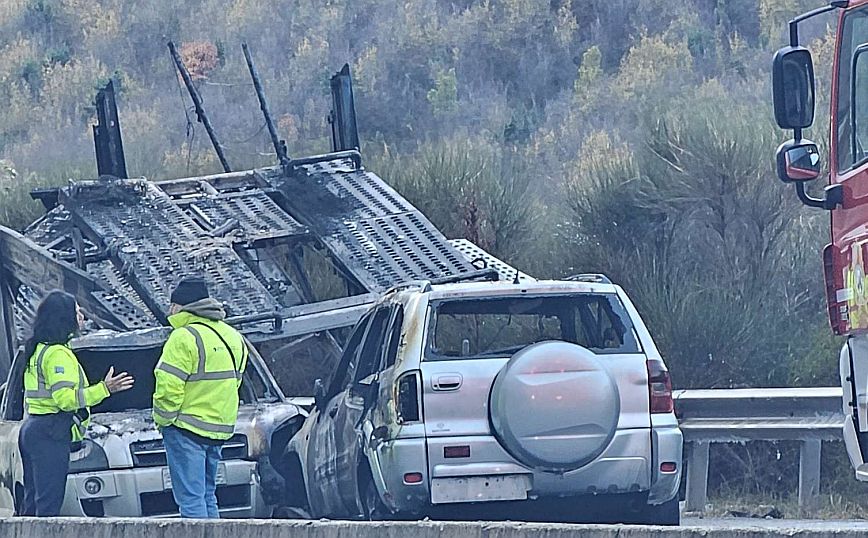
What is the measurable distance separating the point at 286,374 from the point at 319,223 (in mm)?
2249

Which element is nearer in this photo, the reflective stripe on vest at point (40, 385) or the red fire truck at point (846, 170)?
the red fire truck at point (846, 170)

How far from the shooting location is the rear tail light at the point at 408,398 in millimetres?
8211

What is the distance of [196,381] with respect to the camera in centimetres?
853

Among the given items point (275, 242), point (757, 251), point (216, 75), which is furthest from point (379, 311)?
point (216, 75)

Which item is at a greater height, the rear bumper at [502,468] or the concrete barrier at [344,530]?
the concrete barrier at [344,530]

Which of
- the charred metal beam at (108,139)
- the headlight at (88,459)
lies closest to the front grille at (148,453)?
the headlight at (88,459)

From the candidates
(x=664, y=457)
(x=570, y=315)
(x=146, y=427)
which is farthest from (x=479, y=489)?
(x=146, y=427)

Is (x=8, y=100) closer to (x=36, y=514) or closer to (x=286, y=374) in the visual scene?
(x=286, y=374)

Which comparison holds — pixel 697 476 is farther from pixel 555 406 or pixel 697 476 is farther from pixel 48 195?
pixel 48 195

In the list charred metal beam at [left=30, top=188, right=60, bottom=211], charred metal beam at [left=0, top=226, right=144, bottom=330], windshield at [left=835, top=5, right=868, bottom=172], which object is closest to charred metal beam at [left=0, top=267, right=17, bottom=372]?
charred metal beam at [left=0, top=226, right=144, bottom=330]

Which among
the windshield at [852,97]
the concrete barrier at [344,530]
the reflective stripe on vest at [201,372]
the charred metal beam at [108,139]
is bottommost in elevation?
the concrete barrier at [344,530]

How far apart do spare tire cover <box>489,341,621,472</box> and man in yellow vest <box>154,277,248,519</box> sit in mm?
1531

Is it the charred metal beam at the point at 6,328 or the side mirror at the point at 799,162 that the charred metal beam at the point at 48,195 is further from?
the side mirror at the point at 799,162

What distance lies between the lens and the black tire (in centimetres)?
850
